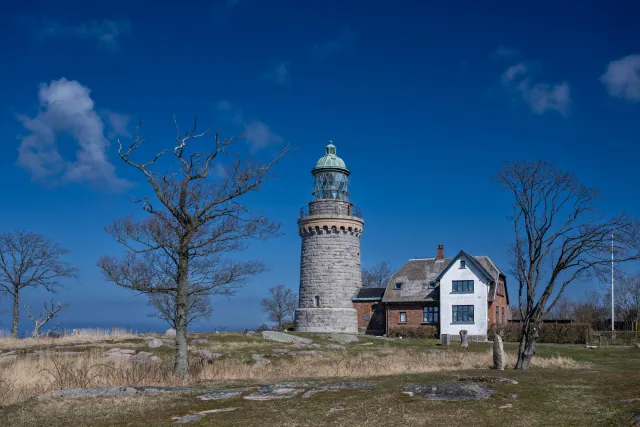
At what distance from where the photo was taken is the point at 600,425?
8.52 m

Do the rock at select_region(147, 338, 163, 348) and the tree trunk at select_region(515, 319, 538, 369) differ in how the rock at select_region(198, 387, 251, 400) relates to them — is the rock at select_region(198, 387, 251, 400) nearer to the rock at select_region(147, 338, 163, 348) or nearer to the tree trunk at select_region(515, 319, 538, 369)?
the tree trunk at select_region(515, 319, 538, 369)

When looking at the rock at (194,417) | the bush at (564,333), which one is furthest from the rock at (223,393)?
the bush at (564,333)

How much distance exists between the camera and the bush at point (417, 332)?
5041 centimetres

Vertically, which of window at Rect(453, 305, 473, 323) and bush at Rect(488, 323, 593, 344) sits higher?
window at Rect(453, 305, 473, 323)

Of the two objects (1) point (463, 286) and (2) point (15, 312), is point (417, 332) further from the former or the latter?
(2) point (15, 312)

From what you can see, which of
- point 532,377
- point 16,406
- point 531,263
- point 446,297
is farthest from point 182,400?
point 446,297

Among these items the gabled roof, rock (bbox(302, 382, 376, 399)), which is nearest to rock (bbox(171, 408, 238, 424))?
rock (bbox(302, 382, 376, 399))

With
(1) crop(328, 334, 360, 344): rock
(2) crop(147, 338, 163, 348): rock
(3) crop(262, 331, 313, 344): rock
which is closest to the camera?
(2) crop(147, 338, 163, 348): rock

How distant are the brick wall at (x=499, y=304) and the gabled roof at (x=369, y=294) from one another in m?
10.00

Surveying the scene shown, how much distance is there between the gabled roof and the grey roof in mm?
974

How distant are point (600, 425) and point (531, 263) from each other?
44.0ft

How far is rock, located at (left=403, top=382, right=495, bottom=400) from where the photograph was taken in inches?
426

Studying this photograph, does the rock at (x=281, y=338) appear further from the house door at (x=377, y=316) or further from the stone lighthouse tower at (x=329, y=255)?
the house door at (x=377, y=316)

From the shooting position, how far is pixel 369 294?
180 feet
